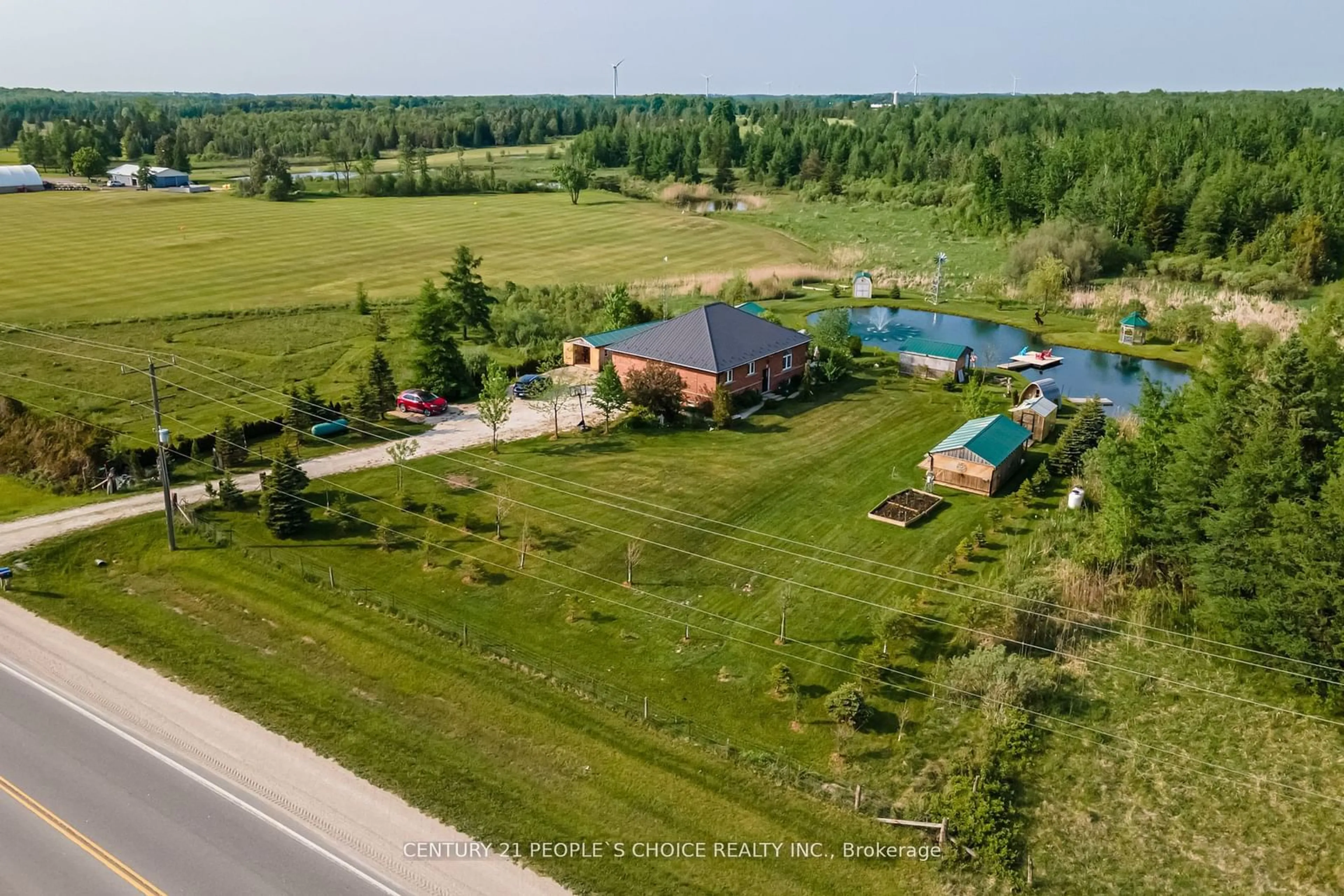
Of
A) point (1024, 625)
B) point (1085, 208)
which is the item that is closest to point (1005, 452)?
point (1024, 625)

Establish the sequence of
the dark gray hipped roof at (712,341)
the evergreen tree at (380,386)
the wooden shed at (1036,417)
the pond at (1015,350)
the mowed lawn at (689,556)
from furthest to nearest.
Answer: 1. the pond at (1015,350)
2. the dark gray hipped roof at (712,341)
3. the evergreen tree at (380,386)
4. the wooden shed at (1036,417)
5. the mowed lawn at (689,556)

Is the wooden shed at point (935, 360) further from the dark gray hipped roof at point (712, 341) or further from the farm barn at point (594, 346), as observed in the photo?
the farm barn at point (594, 346)

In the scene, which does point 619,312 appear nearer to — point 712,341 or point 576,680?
point 712,341

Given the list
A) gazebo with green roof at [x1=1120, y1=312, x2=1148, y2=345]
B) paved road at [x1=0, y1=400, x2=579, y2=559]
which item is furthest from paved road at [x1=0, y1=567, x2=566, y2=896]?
gazebo with green roof at [x1=1120, y1=312, x2=1148, y2=345]

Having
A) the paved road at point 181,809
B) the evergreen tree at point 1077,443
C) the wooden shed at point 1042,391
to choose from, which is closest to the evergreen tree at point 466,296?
the wooden shed at point 1042,391

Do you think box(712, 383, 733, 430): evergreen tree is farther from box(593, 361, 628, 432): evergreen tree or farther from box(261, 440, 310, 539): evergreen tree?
box(261, 440, 310, 539): evergreen tree

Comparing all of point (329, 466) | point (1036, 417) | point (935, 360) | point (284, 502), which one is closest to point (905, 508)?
point (1036, 417)
